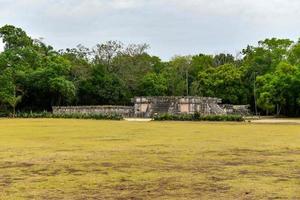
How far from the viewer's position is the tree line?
5544cm

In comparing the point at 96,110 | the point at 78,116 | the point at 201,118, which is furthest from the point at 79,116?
the point at 201,118

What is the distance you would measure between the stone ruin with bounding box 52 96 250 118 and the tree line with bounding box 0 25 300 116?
13.9 feet

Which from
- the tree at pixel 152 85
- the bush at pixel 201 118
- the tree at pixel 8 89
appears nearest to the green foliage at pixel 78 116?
the tree at pixel 8 89

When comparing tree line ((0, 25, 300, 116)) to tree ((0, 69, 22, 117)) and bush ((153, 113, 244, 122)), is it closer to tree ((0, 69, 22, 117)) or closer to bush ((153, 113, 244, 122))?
tree ((0, 69, 22, 117))

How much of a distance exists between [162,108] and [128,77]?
1455 cm

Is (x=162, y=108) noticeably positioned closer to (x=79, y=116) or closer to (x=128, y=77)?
(x=79, y=116)

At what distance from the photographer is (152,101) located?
173 ft

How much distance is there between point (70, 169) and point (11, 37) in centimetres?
4973

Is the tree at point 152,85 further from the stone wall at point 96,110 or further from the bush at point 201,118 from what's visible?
the bush at point 201,118

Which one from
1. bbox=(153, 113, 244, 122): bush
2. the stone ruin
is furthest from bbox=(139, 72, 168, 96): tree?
bbox=(153, 113, 244, 122): bush

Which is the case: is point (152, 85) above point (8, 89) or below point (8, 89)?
above

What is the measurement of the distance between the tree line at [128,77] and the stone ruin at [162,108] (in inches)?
166

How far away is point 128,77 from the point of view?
2576 inches

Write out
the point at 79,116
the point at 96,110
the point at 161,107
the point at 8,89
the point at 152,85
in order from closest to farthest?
the point at 79,116
the point at 8,89
the point at 161,107
the point at 96,110
the point at 152,85
